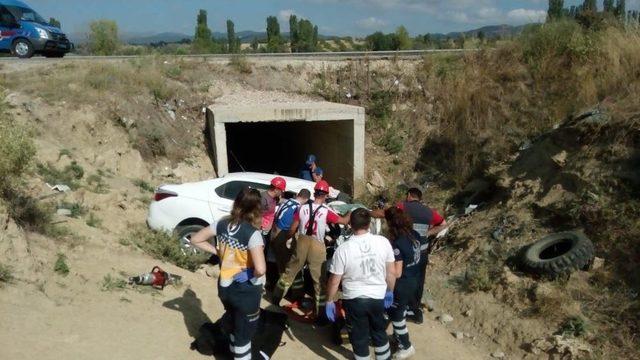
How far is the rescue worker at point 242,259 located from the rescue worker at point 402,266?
4.63 ft

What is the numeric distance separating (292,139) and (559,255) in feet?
33.4

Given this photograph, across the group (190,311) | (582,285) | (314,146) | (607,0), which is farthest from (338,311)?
(607,0)

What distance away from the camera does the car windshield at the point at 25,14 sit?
1752cm

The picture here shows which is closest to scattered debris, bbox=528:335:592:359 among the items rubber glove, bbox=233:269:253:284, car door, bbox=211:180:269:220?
rubber glove, bbox=233:269:253:284

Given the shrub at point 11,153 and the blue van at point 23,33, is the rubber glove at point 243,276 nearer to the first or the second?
the shrub at point 11,153

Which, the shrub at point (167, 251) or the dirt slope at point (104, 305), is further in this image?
the shrub at point (167, 251)

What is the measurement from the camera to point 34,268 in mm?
5520

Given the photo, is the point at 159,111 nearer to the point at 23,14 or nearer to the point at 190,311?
the point at 190,311

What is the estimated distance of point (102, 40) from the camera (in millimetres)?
25938

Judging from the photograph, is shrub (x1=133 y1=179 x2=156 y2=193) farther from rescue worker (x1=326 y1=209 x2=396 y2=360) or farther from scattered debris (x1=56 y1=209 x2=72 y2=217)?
rescue worker (x1=326 y1=209 x2=396 y2=360)

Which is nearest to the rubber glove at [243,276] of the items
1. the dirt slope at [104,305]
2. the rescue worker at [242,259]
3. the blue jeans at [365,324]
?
the rescue worker at [242,259]

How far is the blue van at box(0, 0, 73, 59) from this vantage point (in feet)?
56.9

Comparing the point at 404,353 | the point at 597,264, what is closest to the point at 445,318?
the point at 404,353

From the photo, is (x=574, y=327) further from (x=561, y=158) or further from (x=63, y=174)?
(x=63, y=174)
